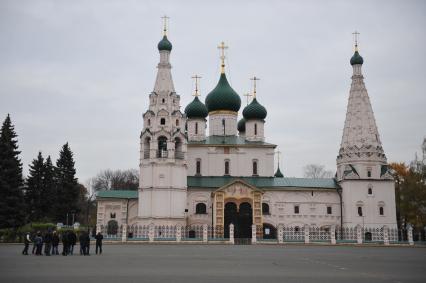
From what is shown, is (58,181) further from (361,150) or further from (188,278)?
(188,278)

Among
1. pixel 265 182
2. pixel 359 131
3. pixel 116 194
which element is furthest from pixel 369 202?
pixel 116 194

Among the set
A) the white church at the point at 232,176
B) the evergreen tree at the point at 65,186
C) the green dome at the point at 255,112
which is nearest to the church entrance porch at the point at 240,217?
the white church at the point at 232,176

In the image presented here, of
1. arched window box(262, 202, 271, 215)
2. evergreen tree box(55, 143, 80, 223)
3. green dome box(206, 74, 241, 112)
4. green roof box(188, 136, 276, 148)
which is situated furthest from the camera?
green dome box(206, 74, 241, 112)

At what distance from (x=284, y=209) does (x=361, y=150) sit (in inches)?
359

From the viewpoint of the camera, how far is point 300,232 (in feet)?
158

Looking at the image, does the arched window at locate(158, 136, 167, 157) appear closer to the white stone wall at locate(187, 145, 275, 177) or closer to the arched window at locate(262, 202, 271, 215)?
the white stone wall at locate(187, 145, 275, 177)

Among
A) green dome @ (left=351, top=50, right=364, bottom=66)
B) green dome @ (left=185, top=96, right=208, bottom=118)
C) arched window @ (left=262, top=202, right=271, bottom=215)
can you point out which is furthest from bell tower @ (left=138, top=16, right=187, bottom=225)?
green dome @ (left=351, top=50, right=364, bottom=66)

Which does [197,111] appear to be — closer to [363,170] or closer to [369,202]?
[363,170]

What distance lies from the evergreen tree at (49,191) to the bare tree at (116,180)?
28.7 meters

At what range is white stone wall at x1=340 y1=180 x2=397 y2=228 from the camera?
47562mm

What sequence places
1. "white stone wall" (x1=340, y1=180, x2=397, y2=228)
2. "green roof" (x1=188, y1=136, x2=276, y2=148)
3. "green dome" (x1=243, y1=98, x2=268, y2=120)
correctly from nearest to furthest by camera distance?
"white stone wall" (x1=340, y1=180, x2=397, y2=228)
"green roof" (x1=188, y1=136, x2=276, y2=148)
"green dome" (x1=243, y1=98, x2=268, y2=120)

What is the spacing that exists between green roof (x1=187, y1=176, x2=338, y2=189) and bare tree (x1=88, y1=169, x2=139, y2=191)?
113ft

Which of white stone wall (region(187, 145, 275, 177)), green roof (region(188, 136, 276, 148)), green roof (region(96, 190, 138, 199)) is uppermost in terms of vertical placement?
green roof (region(188, 136, 276, 148))

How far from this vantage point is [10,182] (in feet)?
128
